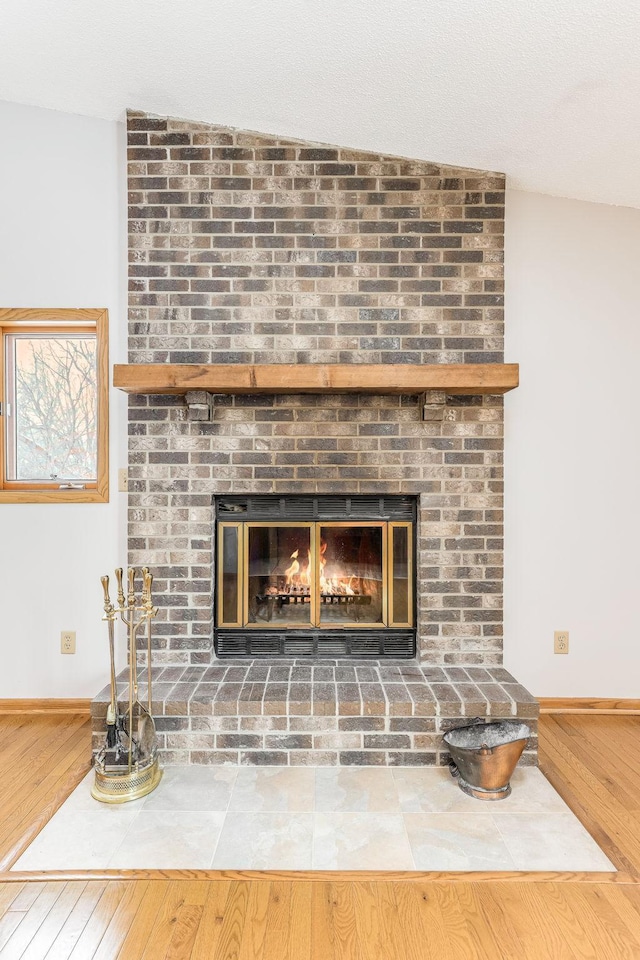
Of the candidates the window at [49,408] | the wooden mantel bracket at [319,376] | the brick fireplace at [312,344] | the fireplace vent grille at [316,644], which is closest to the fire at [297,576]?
the fireplace vent grille at [316,644]

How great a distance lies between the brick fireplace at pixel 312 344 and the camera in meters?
2.44

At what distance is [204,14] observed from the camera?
5.88 feet

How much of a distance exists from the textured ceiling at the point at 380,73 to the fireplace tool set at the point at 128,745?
6.11 feet

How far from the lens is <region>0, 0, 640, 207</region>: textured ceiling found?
169cm

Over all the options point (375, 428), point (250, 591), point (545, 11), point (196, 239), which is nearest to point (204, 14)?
point (196, 239)

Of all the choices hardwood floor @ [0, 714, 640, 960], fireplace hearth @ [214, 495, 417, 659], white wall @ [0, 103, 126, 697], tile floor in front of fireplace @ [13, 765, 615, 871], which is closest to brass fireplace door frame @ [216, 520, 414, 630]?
fireplace hearth @ [214, 495, 417, 659]

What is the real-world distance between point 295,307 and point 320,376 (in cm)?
43

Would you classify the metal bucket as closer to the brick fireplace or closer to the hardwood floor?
the hardwood floor

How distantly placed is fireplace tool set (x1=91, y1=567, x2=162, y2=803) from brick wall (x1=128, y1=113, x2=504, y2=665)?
17.0 inches

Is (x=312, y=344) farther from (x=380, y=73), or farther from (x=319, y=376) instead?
(x=380, y=73)

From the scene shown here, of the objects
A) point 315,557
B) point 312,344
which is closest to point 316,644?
point 315,557

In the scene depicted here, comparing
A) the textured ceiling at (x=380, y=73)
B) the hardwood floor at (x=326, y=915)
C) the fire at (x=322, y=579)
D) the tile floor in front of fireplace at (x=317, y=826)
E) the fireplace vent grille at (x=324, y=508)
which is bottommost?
the hardwood floor at (x=326, y=915)

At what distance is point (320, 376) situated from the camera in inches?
87.0

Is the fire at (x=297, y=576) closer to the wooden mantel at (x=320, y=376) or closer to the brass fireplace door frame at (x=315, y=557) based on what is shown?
the brass fireplace door frame at (x=315, y=557)
